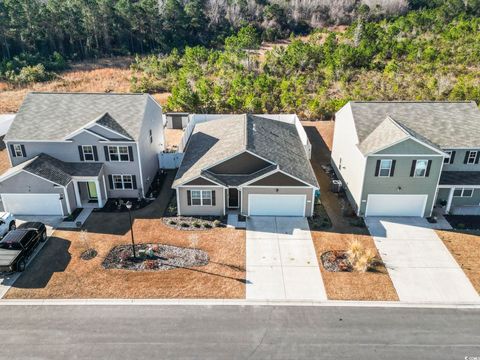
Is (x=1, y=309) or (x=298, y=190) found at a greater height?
(x=298, y=190)

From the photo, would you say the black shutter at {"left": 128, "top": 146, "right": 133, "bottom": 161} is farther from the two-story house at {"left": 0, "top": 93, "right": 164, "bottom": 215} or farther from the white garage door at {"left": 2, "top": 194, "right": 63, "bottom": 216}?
the white garage door at {"left": 2, "top": 194, "right": 63, "bottom": 216}

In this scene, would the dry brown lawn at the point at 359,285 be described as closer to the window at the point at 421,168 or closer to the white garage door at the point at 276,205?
the white garage door at the point at 276,205

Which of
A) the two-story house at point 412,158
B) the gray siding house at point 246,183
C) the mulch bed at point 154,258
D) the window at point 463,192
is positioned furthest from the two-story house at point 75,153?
the window at point 463,192

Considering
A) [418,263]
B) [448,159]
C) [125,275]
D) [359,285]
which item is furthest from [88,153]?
[448,159]

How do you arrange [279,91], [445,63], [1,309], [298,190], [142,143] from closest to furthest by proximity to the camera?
1. [1,309]
2. [298,190]
3. [142,143]
4. [279,91]
5. [445,63]

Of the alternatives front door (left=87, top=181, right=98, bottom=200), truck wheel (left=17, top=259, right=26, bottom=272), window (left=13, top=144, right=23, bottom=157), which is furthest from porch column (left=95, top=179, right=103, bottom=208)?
truck wheel (left=17, top=259, right=26, bottom=272)

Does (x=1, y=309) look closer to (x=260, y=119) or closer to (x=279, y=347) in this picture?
(x=279, y=347)

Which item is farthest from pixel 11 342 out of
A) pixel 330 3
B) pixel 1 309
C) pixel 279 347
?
pixel 330 3
